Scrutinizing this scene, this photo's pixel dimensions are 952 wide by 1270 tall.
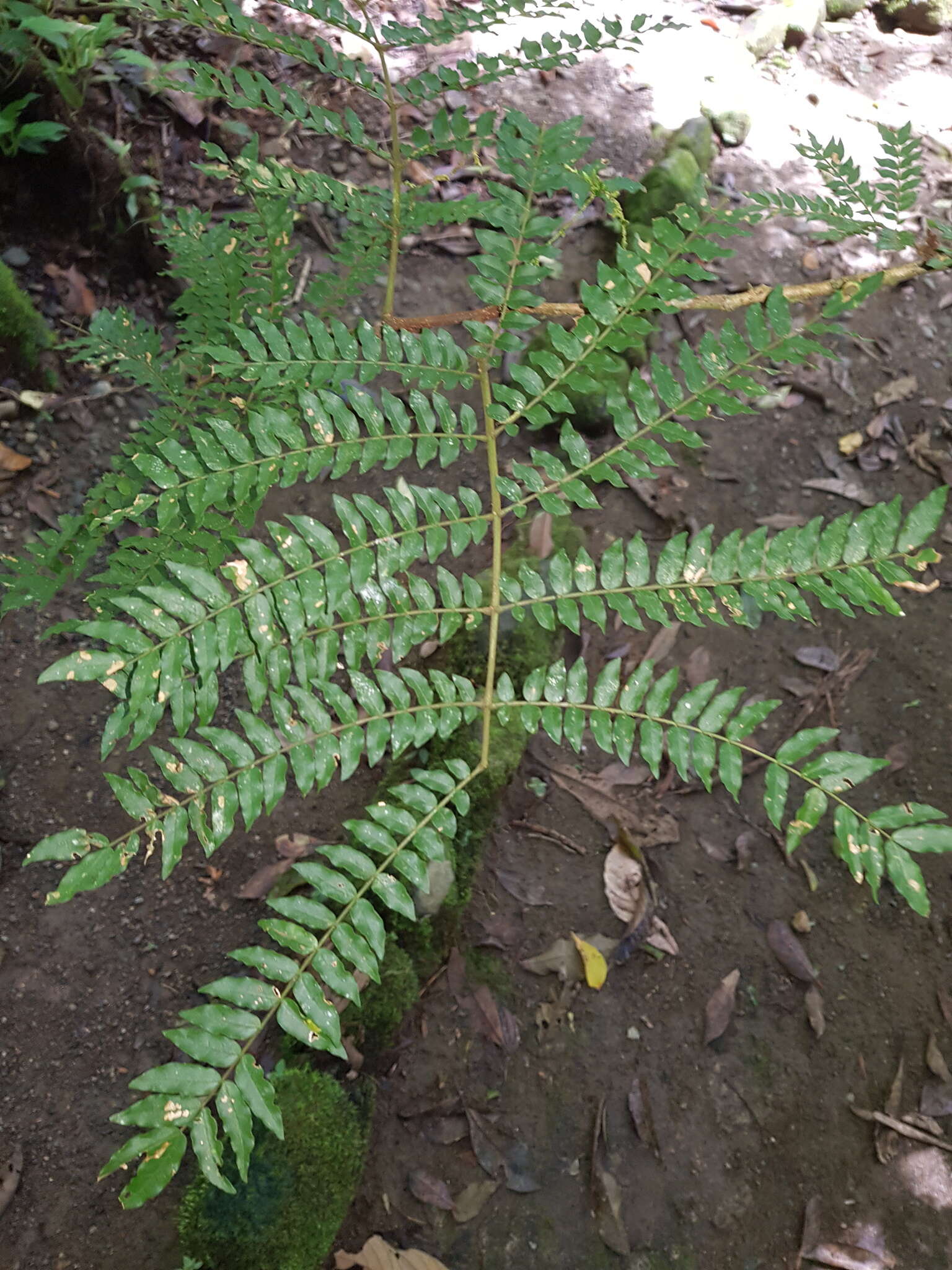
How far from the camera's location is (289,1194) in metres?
1.88

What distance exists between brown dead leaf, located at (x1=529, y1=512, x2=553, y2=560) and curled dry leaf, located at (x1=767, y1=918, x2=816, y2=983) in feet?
4.97

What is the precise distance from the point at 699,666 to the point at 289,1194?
219 centimetres

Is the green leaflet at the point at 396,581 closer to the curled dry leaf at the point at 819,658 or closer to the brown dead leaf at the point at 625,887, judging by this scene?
the brown dead leaf at the point at 625,887

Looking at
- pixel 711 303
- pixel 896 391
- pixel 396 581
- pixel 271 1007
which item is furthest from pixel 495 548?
pixel 896 391

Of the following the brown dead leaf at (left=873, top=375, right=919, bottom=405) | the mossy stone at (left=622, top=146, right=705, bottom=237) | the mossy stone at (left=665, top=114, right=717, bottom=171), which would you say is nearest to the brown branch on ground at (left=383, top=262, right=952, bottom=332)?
the brown dead leaf at (left=873, top=375, right=919, bottom=405)

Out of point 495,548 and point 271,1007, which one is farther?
point 495,548

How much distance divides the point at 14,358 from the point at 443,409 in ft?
8.11

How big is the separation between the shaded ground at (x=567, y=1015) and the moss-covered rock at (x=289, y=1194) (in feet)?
0.96

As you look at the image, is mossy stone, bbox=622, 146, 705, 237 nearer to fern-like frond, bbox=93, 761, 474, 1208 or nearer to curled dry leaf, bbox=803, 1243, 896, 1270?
fern-like frond, bbox=93, 761, 474, 1208

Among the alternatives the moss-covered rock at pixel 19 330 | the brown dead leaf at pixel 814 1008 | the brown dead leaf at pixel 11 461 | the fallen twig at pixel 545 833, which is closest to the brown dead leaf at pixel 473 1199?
the fallen twig at pixel 545 833

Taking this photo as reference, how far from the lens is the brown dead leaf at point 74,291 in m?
3.32

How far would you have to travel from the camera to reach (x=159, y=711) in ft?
3.76

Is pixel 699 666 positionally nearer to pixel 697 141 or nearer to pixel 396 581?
pixel 396 581

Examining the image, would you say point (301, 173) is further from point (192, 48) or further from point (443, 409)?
point (192, 48)
